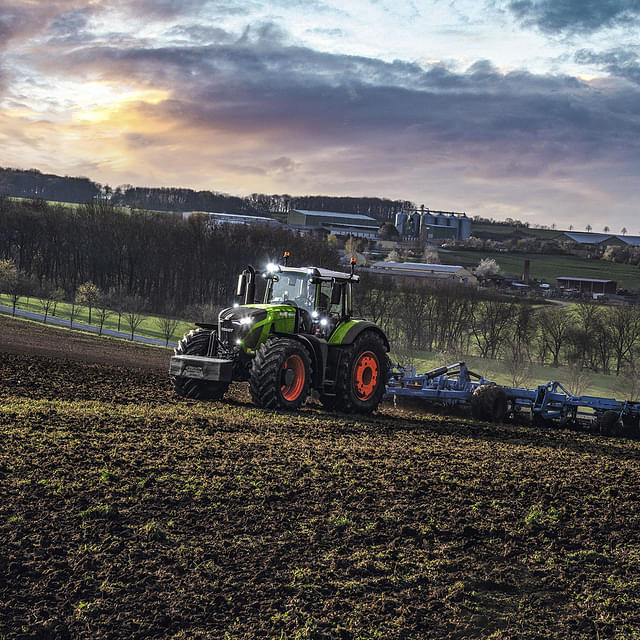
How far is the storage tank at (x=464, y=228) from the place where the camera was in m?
169

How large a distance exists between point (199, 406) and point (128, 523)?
26.1 feet

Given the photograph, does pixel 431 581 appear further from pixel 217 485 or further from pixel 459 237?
pixel 459 237

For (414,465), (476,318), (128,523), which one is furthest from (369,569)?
(476,318)

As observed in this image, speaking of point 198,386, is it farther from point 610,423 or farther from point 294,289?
point 610,423

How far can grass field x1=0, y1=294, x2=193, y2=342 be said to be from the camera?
6981cm

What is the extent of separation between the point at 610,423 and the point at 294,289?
26.4 feet

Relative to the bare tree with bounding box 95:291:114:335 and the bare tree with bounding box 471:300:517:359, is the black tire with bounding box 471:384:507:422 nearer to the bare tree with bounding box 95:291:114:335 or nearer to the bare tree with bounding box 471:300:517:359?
the bare tree with bounding box 471:300:517:359

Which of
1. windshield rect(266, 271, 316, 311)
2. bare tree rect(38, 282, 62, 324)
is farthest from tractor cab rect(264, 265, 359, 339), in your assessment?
bare tree rect(38, 282, 62, 324)

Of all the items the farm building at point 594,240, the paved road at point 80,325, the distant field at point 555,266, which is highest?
the farm building at point 594,240

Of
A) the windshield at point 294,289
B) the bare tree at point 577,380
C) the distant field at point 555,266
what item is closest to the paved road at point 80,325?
the bare tree at point 577,380

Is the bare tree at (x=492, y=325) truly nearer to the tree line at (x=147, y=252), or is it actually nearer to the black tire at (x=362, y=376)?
the tree line at (x=147, y=252)

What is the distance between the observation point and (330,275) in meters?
16.8

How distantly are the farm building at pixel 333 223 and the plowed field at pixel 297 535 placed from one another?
496ft

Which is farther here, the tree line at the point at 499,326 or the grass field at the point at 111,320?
the grass field at the point at 111,320
